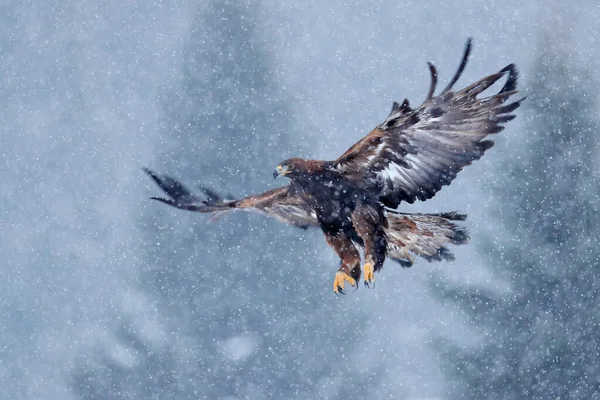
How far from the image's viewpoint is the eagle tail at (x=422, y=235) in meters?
11.5

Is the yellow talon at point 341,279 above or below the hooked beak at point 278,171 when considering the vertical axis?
below

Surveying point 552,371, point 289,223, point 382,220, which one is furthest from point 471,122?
point 552,371

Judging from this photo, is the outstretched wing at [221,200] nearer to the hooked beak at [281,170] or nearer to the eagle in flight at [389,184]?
the eagle in flight at [389,184]

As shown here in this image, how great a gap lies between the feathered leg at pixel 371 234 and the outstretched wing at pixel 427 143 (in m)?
0.23

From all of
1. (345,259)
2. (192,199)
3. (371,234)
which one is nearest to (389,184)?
(371,234)

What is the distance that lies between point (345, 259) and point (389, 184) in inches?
42.2

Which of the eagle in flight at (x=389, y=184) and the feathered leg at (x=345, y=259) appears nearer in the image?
the eagle in flight at (x=389, y=184)

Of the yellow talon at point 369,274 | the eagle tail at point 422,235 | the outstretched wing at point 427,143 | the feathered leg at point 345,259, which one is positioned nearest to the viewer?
the outstretched wing at point 427,143

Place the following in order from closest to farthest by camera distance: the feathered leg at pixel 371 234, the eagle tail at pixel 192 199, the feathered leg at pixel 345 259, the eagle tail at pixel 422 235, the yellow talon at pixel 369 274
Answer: the yellow talon at pixel 369 274 → the feathered leg at pixel 371 234 → the feathered leg at pixel 345 259 → the eagle tail at pixel 422 235 → the eagle tail at pixel 192 199

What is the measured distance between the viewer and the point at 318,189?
11.1 m

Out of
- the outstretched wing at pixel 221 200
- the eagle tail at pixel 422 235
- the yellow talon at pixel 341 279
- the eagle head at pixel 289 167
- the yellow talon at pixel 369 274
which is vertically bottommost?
A: the yellow talon at pixel 369 274

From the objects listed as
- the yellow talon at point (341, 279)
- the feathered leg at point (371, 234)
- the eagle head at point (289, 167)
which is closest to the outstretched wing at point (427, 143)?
the feathered leg at point (371, 234)

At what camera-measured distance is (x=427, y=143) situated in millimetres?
10594

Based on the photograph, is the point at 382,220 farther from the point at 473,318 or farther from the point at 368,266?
the point at 473,318
